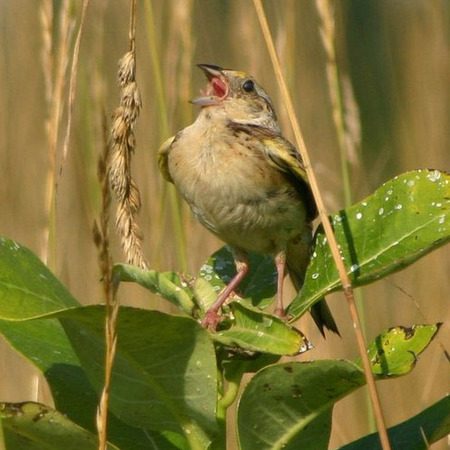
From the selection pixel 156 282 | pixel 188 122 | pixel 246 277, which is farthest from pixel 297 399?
pixel 188 122

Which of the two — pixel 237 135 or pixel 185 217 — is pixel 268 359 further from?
pixel 185 217

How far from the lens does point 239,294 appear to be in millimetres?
1903

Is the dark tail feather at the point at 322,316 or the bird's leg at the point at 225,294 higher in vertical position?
the bird's leg at the point at 225,294

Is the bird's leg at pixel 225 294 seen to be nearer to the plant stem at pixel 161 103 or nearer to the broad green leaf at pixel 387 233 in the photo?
the broad green leaf at pixel 387 233

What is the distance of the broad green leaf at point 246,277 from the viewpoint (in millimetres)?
1932

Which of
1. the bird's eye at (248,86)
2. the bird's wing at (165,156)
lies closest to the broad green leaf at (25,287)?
the bird's wing at (165,156)

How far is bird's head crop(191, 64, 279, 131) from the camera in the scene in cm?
250

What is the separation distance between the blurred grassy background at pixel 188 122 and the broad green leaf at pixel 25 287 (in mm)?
898

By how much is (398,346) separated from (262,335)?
0.20 metres

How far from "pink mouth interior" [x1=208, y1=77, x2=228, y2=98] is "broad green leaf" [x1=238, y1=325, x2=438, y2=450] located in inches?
45.4

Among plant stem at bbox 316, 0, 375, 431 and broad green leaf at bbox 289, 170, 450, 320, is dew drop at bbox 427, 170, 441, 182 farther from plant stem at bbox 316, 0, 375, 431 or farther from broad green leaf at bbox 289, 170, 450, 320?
plant stem at bbox 316, 0, 375, 431

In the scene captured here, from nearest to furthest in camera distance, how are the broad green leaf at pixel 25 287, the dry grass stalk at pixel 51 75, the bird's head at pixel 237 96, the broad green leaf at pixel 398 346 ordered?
the broad green leaf at pixel 25 287, the broad green leaf at pixel 398 346, the dry grass stalk at pixel 51 75, the bird's head at pixel 237 96

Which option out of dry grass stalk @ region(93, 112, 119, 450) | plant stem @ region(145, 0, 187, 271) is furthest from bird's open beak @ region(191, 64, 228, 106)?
dry grass stalk @ region(93, 112, 119, 450)

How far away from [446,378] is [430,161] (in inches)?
27.8
